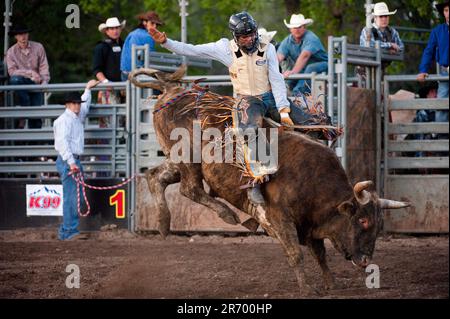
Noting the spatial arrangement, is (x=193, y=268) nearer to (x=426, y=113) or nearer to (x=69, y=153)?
(x=69, y=153)

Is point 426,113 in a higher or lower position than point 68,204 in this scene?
higher

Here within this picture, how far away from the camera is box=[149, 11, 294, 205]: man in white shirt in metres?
8.40

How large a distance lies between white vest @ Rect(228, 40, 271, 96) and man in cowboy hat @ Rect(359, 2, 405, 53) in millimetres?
4456

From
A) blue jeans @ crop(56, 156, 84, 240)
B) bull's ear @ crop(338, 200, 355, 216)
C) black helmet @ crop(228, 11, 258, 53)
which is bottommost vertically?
blue jeans @ crop(56, 156, 84, 240)

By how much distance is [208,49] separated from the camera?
886 cm

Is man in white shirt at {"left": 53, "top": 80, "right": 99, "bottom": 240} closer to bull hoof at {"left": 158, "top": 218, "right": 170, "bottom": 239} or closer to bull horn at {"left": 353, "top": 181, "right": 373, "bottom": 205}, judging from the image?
bull hoof at {"left": 158, "top": 218, "right": 170, "bottom": 239}

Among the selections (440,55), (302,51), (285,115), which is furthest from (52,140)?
(285,115)

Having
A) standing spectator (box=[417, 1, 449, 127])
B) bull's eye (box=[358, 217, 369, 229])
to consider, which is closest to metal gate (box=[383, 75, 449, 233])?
standing spectator (box=[417, 1, 449, 127])

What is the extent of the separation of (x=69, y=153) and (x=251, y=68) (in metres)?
4.48

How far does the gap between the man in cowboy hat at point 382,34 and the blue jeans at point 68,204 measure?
432cm

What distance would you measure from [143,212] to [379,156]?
128 inches

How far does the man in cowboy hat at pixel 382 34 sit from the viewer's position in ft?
41.8

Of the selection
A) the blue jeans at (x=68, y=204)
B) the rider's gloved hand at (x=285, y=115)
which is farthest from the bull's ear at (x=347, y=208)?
the blue jeans at (x=68, y=204)
